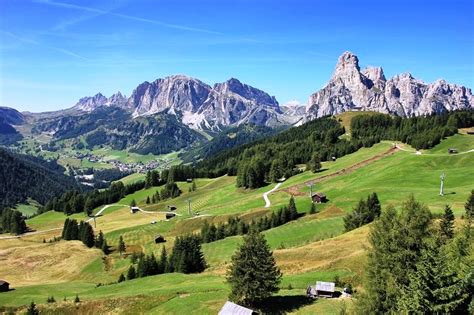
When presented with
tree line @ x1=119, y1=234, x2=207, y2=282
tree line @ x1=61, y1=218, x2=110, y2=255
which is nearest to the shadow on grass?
tree line @ x1=119, y1=234, x2=207, y2=282

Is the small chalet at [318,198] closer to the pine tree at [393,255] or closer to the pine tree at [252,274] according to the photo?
the pine tree at [252,274]

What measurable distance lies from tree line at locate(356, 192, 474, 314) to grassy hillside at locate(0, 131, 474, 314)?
4705mm

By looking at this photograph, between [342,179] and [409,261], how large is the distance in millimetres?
127080

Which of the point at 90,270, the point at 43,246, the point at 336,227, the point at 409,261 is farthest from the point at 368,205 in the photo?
the point at 43,246

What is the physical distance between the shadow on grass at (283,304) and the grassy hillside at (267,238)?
0.13 meters

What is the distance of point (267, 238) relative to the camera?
104 m

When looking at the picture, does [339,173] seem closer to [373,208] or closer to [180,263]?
[373,208]

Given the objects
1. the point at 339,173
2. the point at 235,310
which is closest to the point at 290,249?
the point at 235,310

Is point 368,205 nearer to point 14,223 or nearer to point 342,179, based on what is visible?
point 342,179

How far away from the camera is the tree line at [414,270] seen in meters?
29.1

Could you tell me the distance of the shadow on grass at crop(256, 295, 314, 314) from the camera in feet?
165

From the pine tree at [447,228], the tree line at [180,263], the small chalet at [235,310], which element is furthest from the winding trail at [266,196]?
the small chalet at [235,310]

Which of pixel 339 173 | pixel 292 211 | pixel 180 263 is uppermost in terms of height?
pixel 339 173

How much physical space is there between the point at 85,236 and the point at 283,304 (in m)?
107
